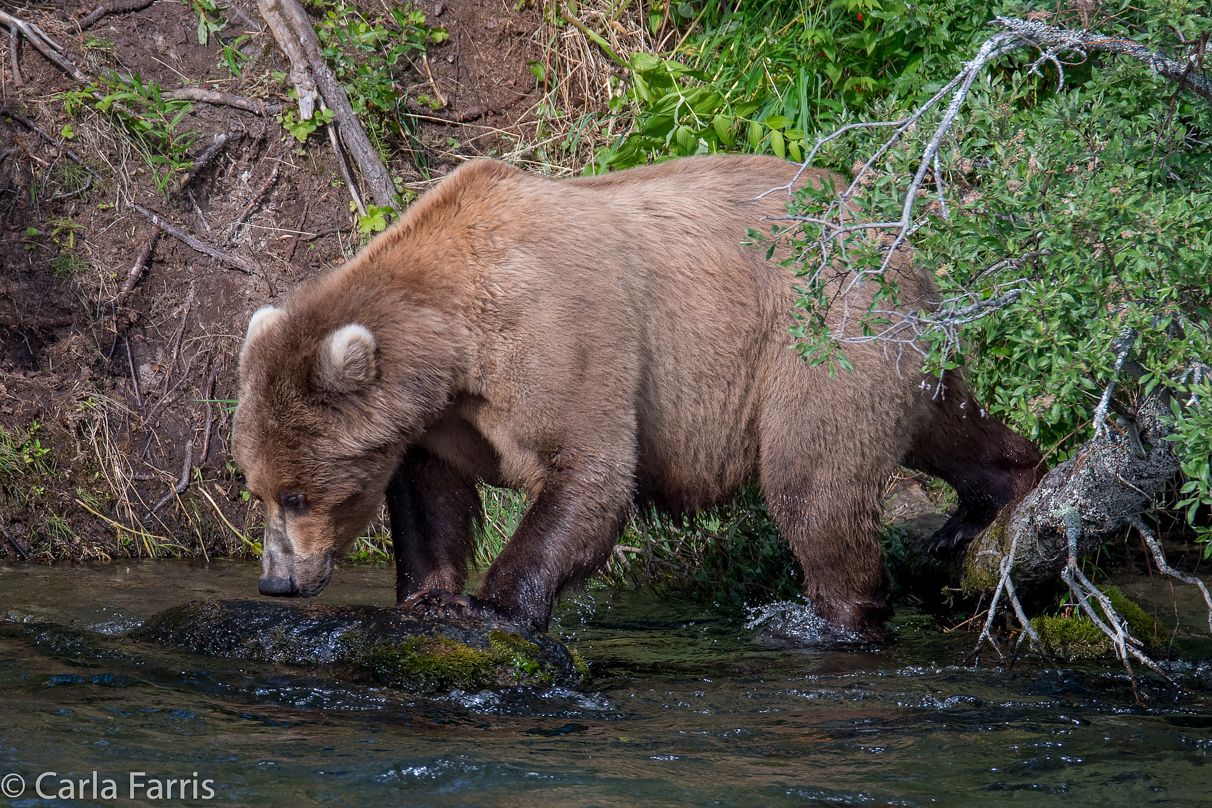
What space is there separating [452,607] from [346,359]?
1.11m

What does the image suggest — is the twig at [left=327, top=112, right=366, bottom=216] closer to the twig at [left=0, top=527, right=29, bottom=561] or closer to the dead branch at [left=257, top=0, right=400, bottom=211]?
the dead branch at [left=257, top=0, right=400, bottom=211]

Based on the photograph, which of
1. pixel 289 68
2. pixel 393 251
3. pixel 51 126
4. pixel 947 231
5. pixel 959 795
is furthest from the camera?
pixel 289 68

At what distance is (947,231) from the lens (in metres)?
4.07

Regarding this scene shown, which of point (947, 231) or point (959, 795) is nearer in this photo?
point (959, 795)

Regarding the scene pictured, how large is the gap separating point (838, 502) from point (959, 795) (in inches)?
82.7

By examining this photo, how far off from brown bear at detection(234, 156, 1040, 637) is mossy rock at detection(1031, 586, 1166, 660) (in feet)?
2.60

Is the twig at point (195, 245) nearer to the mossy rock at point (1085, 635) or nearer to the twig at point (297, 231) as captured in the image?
the twig at point (297, 231)

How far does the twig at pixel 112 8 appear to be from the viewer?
28.9ft

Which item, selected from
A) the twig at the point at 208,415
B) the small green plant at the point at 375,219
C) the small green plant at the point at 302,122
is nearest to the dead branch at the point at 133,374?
the twig at the point at 208,415

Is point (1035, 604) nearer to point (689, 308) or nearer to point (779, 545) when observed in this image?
point (779, 545)

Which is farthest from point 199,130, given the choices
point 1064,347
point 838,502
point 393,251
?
point 1064,347

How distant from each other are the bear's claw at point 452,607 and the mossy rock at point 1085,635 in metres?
2.60

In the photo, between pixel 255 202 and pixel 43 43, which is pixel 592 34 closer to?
pixel 255 202

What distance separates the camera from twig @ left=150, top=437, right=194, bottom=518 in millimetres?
7855
